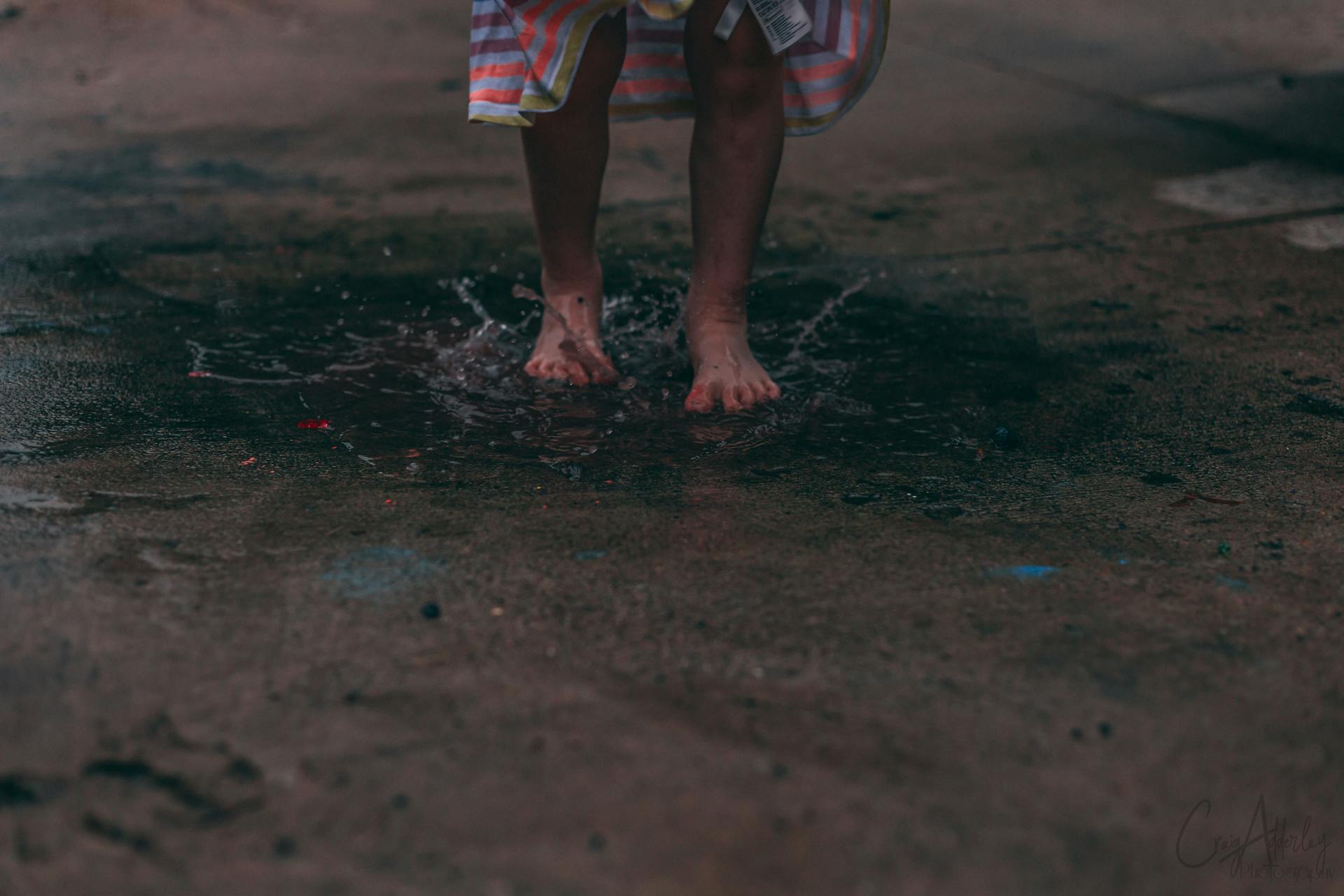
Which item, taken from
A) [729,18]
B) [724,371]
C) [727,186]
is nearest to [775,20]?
[729,18]

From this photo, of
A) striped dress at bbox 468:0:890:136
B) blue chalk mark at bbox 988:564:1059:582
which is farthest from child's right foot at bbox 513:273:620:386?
blue chalk mark at bbox 988:564:1059:582

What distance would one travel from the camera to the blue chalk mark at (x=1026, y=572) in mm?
1404

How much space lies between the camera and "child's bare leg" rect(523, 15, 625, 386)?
1966 mm

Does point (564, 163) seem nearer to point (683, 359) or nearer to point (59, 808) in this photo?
point (683, 359)

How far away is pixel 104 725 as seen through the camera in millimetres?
1115

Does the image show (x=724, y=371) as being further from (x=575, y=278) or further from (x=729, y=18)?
(x=729, y=18)

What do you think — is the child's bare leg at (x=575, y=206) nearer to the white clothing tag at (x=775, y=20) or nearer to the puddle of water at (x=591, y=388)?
the puddle of water at (x=591, y=388)

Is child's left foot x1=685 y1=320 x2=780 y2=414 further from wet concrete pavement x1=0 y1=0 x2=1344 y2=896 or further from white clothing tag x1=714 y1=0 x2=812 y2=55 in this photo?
white clothing tag x1=714 y1=0 x2=812 y2=55

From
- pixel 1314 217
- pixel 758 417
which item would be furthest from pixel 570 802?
pixel 1314 217

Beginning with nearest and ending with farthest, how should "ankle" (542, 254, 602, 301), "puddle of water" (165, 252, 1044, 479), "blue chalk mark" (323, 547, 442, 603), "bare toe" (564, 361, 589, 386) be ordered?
"blue chalk mark" (323, 547, 442, 603)
"puddle of water" (165, 252, 1044, 479)
"bare toe" (564, 361, 589, 386)
"ankle" (542, 254, 602, 301)

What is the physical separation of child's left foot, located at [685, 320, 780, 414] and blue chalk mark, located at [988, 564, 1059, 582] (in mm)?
615

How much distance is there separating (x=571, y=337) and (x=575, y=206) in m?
0.22

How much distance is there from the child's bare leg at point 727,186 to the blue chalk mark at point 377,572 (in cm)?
65

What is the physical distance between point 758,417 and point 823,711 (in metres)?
0.80
